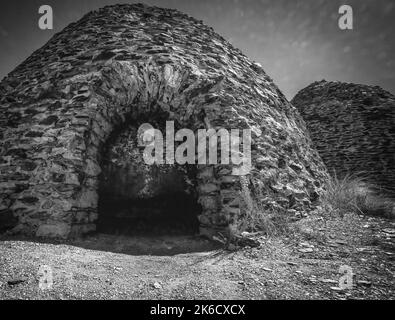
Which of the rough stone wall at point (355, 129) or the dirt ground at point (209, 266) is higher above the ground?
the rough stone wall at point (355, 129)

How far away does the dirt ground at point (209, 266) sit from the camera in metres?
2.02

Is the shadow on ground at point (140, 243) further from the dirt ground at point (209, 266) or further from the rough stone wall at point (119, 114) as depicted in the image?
the rough stone wall at point (119, 114)

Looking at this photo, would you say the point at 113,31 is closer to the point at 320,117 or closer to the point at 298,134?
the point at 298,134

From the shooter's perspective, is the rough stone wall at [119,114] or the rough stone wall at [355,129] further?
the rough stone wall at [355,129]

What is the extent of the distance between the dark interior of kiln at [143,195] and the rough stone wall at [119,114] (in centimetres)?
28

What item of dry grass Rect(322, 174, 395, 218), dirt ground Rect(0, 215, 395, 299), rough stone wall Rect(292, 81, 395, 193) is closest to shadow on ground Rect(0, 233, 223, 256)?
dirt ground Rect(0, 215, 395, 299)

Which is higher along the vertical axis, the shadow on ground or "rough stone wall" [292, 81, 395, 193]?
"rough stone wall" [292, 81, 395, 193]

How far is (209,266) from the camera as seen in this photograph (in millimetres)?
2695

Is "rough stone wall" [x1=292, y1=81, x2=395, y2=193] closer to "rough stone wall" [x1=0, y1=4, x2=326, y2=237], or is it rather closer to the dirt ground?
"rough stone wall" [x1=0, y1=4, x2=326, y2=237]

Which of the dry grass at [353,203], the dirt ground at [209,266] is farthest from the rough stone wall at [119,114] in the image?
the dirt ground at [209,266]

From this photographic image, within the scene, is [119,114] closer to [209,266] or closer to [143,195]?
[143,195]

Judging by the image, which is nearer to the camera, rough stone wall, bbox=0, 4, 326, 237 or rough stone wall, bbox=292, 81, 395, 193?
rough stone wall, bbox=0, 4, 326, 237

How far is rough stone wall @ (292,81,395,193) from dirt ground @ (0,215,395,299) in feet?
17.6

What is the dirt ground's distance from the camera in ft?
6.63
